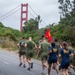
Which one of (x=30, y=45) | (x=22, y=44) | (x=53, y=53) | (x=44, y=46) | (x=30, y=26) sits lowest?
(x=53, y=53)

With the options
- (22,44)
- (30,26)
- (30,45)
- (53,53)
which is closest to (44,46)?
(53,53)

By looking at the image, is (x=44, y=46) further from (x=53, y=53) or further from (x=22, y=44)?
(x=22, y=44)

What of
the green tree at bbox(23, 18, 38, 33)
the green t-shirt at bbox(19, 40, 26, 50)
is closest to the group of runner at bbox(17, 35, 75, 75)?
the green t-shirt at bbox(19, 40, 26, 50)

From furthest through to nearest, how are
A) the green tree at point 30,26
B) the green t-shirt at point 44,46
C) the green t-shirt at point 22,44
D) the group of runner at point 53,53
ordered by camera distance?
the green tree at point 30,26, the green t-shirt at point 22,44, the green t-shirt at point 44,46, the group of runner at point 53,53

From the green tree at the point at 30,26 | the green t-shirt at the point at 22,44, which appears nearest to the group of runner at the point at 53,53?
the green t-shirt at the point at 22,44

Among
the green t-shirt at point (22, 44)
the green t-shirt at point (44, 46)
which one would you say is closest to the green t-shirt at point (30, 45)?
the green t-shirt at point (22, 44)

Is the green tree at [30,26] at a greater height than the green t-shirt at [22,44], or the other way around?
the green tree at [30,26]

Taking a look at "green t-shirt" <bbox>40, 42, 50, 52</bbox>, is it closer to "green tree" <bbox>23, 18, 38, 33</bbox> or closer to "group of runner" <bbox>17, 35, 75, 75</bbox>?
"group of runner" <bbox>17, 35, 75, 75</bbox>

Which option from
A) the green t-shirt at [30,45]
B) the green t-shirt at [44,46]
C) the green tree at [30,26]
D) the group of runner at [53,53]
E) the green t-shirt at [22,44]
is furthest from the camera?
the green tree at [30,26]


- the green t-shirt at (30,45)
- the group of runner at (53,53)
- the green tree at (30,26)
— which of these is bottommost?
the group of runner at (53,53)

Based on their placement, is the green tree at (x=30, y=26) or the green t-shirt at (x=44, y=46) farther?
the green tree at (x=30, y=26)

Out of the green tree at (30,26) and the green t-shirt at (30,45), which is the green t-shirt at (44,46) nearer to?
the green t-shirt at (30,45)

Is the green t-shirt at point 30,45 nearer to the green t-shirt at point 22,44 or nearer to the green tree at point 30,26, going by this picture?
the green t-shirt at point 22,44

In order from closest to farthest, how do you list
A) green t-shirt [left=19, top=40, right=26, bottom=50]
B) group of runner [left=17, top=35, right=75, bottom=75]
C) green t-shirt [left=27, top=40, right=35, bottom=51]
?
1. group of runner [left=17, top=35, right=75, bottom=75]
2. green t-shirt [left=27, top=40, right=35, bottom=51]
3. green t-shirt [left=19, top=40, right=26, bottom=50]
